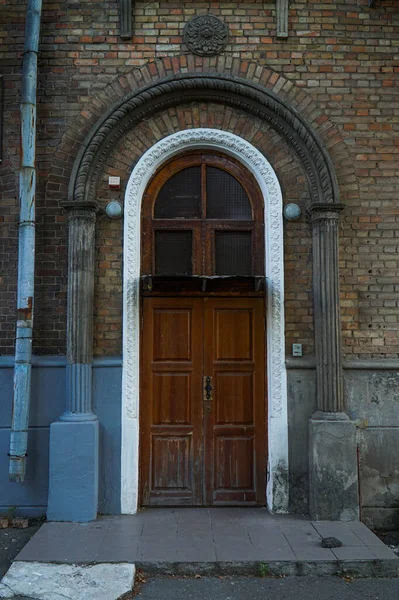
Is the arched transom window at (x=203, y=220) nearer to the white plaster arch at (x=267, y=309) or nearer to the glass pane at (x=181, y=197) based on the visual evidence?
the glass pane at (x=181, y=197)

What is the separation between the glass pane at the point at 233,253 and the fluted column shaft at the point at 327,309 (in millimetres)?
760

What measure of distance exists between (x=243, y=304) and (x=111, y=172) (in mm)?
2111

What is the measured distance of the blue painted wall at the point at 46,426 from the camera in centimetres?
564

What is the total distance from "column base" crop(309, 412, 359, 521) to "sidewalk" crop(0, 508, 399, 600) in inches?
5.2

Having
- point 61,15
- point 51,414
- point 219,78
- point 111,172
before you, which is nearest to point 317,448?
point 51,414

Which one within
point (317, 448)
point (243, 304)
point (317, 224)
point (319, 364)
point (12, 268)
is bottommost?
point (317, 448)

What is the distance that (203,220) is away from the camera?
6.07 meters

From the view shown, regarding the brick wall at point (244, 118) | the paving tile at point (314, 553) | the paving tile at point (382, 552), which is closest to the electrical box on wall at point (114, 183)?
the brick wall at point (244, 118)

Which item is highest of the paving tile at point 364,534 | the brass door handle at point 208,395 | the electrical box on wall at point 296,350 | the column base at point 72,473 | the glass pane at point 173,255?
the glass pane at point 173,255

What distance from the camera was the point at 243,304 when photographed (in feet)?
19.7

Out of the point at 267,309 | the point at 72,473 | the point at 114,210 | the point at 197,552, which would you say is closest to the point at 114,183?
the point at 114,210

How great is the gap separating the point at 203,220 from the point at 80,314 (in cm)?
174

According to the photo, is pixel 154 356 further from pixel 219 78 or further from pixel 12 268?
pixel 219 78

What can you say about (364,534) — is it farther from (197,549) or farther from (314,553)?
(197,549)
